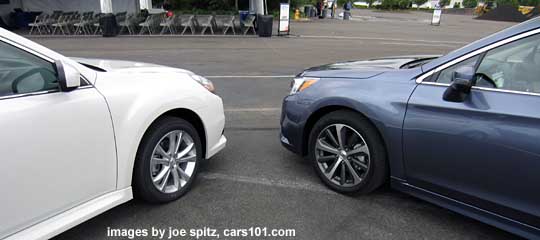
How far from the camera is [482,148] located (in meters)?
2.31

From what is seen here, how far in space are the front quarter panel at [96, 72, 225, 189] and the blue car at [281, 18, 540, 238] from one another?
3.55ft

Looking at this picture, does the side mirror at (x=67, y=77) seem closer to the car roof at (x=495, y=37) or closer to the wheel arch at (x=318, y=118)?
the wheel arch at (x=318, y=118)

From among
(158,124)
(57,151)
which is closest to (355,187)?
(158,124)

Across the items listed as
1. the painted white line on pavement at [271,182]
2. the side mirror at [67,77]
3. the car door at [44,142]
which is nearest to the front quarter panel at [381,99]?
the painted white line on pavement at [271,182]

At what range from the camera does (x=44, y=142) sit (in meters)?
2.08

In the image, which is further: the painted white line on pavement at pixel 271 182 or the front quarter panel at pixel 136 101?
the painted white line on pavement at pixel 271 182

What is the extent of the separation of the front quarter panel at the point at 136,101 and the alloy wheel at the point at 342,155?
1.12m

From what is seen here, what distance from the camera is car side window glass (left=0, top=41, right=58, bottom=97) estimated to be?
2.10m

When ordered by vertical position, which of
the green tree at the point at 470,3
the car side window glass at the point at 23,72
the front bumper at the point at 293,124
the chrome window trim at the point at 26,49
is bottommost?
the front bumper at the point at 293,124

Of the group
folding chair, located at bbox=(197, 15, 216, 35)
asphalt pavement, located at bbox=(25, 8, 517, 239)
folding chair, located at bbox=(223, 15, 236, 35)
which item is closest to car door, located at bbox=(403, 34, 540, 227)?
asphalt pavement, located at bbox=(25, 8, 517, 239)

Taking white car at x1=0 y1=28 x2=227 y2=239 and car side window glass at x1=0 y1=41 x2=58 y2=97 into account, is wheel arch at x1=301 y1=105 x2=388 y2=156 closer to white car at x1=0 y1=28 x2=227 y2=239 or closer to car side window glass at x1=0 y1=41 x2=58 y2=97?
white car at x1=0 y1=28 x2=227 y2=239

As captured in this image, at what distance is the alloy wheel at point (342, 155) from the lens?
9.84ft

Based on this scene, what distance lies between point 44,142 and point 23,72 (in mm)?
462

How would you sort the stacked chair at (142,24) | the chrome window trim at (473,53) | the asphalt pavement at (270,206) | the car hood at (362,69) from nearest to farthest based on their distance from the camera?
the chrome window trim at (473,53), the asphalt pavement at (270,206), the car hood at (362,69), the stacked chair at (142,24)
